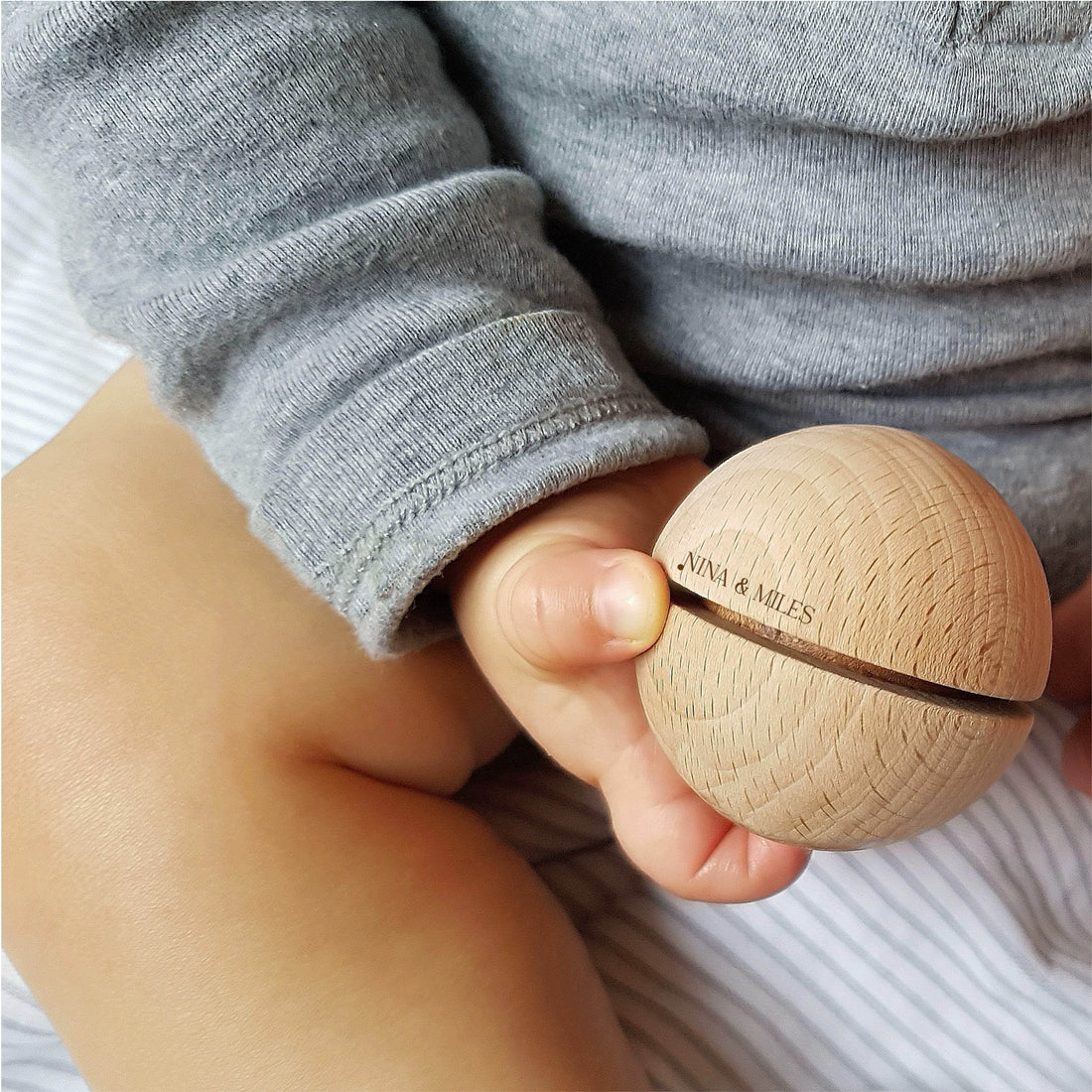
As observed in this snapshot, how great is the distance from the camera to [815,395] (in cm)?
60

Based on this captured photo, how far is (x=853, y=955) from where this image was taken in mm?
553

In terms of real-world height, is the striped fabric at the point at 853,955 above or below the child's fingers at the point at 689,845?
below

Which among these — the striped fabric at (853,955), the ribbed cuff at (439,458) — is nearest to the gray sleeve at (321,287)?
the ribbed cuff at (439,458)

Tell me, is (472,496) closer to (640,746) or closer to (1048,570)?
(640,746)

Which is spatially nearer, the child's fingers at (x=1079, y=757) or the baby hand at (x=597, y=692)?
the baby hand at (x=597, y=692)

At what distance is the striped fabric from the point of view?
530 mm

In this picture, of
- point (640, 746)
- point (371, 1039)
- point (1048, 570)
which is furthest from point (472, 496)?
point (1048, 570)

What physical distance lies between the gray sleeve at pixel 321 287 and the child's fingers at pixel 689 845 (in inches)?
5.1

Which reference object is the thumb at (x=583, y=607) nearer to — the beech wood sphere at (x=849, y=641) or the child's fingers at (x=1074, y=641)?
the beech wood sphere at (x=849, y=641)

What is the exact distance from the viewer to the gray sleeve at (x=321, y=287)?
1.49 ft

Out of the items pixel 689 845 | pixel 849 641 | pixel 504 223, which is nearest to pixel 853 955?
pixel 689 845

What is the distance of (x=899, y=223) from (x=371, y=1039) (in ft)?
1.61

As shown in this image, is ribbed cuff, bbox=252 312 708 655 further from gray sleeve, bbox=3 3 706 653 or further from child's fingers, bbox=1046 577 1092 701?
child's fingers, bbox=1046 577 1092 701

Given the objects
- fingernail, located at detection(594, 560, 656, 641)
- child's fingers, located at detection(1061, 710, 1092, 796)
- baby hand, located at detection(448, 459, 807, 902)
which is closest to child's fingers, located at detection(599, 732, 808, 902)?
baby hand, located at detection(448, 459, 807, 902)
